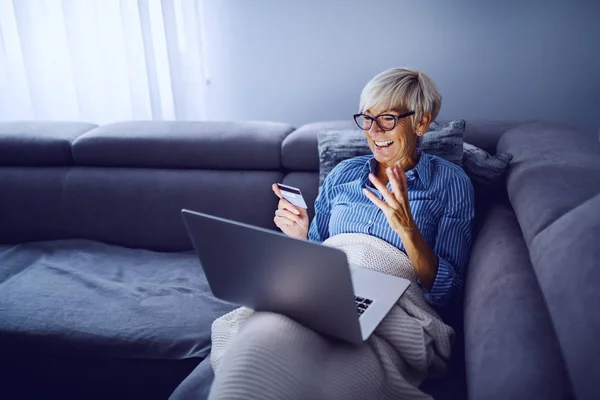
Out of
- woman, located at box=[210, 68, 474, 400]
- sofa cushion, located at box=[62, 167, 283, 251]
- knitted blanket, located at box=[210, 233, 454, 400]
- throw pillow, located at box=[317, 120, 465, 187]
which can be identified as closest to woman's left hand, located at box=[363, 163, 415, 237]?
woman, located at box=[210, 68, 474, 400]

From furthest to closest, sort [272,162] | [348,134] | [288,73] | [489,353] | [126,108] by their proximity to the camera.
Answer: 1. [126,108]
2. [288,73]
3. [272,162]
4. [348,134]
5. [489,353]

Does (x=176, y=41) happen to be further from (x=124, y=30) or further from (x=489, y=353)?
(x=489, y=353)

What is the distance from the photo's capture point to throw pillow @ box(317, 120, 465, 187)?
1494 mm

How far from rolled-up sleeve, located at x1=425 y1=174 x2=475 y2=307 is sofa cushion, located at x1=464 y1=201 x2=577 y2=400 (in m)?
0.05

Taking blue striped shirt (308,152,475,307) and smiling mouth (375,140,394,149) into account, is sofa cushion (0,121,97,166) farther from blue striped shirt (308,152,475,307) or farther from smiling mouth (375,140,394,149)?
smiling mouth (375,140,394,149)

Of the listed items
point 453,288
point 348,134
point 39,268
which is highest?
point 348,134

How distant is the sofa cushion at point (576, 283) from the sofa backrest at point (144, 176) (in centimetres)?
89

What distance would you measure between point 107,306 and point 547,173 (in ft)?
4.17

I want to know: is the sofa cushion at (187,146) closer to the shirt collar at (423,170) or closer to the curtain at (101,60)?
the curtain at (101,60)

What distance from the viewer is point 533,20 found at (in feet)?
6.31

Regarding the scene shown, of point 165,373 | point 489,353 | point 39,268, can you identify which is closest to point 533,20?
point 489,353

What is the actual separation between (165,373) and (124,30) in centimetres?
Answer: 161

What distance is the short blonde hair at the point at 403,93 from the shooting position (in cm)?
135

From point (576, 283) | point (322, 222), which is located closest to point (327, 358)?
point (576, 283)
